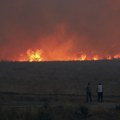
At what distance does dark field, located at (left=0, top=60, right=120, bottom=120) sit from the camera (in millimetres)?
51562

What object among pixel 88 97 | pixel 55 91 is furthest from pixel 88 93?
pixel 55 91

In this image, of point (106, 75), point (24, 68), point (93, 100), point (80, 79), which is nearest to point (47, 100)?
point (93, 100)

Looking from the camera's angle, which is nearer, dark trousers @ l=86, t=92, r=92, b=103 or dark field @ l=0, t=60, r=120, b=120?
dark field @ l=0, t=60, r=120, b=120

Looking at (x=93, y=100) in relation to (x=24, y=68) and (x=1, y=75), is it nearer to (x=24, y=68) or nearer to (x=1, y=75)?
(x=1, y=75)

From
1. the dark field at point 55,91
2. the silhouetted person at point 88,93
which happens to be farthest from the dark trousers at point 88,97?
the dark field at point 55,91

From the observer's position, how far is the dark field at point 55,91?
2030 inches

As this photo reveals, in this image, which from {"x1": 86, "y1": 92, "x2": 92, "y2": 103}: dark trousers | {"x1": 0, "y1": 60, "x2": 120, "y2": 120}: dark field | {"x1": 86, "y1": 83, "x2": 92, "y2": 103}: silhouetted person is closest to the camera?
{"x1": 0, "y1": 60, "x2": 120, "y2": 120}: dark field

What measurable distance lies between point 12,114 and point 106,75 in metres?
37.3

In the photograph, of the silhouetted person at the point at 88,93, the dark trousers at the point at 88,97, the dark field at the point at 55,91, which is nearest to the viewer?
the dark field at the point at 55,91

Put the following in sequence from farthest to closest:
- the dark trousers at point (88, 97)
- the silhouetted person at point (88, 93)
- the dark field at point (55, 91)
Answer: the dark trousers at point (88, 97) < the silhouetted person at point (88, 93) < the dark field at point (55, 91)

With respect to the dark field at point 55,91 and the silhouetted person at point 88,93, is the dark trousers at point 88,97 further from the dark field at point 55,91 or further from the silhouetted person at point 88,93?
the dark field at point 55,91

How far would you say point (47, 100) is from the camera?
6062 cm

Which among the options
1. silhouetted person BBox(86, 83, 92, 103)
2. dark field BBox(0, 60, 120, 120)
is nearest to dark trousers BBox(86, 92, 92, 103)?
silhouetted person BBox(86, 83, 92, 103)

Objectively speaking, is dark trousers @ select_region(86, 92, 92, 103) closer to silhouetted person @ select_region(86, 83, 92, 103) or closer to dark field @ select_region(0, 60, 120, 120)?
silhouetted person @ select_region(86, 83, 92, 103)
